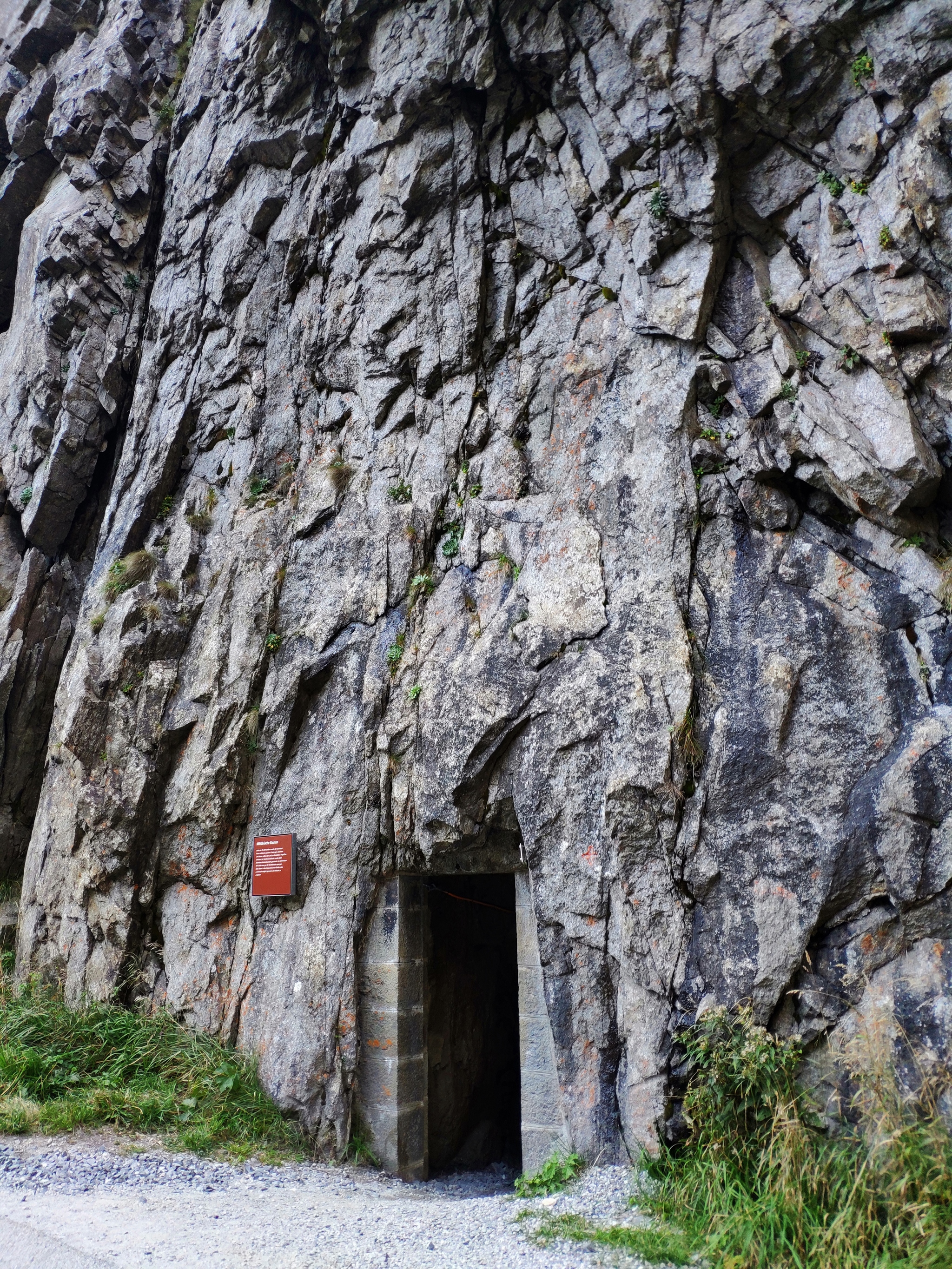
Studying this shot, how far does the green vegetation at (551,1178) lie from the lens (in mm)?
5898

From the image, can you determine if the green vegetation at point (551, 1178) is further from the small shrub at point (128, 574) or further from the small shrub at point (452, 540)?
the small shrub at point (128, 574)

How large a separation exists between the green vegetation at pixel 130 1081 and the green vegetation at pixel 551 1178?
2234 millimetres

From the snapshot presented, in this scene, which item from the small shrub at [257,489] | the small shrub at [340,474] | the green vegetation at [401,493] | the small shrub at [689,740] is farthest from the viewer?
the small shrub at [257,489]

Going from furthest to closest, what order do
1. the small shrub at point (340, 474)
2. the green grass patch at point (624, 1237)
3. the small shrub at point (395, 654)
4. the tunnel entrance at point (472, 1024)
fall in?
the small shrub at point (340, 474) < the tunnel entrance at point (472, 1024) < the small shrub at point (395, 654) < the green grass patch at point (624, 1237)

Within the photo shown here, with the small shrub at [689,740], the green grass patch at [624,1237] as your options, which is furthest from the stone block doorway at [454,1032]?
the small shrub at [689,740]

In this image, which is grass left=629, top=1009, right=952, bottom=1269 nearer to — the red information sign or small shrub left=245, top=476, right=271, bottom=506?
the red information sign

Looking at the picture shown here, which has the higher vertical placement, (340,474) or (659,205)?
(659,205)

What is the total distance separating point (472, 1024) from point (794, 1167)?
545cm

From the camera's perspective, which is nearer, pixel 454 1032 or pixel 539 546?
pixel 539 546

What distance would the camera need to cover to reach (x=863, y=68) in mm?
6691

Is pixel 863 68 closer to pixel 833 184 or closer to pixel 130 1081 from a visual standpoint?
pixel 833 184

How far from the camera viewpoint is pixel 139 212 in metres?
12.7

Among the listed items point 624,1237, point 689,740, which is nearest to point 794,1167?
point 624,1237

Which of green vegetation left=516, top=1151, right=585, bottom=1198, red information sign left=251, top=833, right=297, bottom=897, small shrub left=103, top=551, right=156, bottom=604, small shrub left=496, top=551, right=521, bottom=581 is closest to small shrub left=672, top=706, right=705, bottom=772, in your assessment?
small shrub left=496, top=551, right=521, bottom=581
